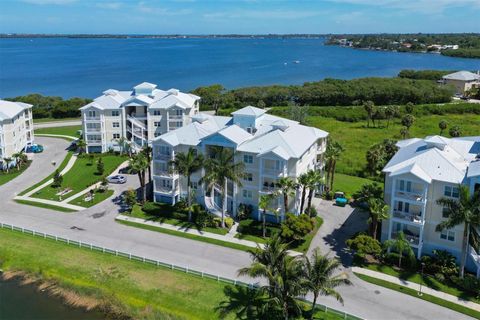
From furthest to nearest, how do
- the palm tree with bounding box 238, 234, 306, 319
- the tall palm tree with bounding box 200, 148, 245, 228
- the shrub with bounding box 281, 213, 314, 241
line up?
the tall palm tree with bounding box 200, 148, 245, 228 → the shrub with bounding box 281, 213, 314, 241 → the palm tree with bounding box 238, 234, 306, 319

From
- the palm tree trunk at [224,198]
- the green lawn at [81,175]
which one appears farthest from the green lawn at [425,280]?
the green lawn at [81,175]

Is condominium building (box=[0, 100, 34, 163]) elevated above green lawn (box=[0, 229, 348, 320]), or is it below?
above

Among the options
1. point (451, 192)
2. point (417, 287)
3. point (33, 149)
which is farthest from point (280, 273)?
point (33, 149)

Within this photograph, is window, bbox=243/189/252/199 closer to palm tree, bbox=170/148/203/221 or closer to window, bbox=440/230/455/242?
palm tree, bbox=170/148/203/221

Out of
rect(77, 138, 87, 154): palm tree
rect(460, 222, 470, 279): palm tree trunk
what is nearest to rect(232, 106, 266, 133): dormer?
rect(460, 222, 470, 279): palm tree trunk

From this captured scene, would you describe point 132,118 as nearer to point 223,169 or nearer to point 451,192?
point 223,169

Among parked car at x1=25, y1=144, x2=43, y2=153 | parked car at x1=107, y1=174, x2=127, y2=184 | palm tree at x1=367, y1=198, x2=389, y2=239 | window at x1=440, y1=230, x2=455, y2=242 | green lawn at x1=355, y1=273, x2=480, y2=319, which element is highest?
palm tree at x1=367, y1=198, x2=389, y2=239

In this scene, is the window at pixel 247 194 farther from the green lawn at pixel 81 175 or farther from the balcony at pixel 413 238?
the green lawn at pixel 81 175

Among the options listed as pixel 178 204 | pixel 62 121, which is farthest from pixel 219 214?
pixel 62 121
